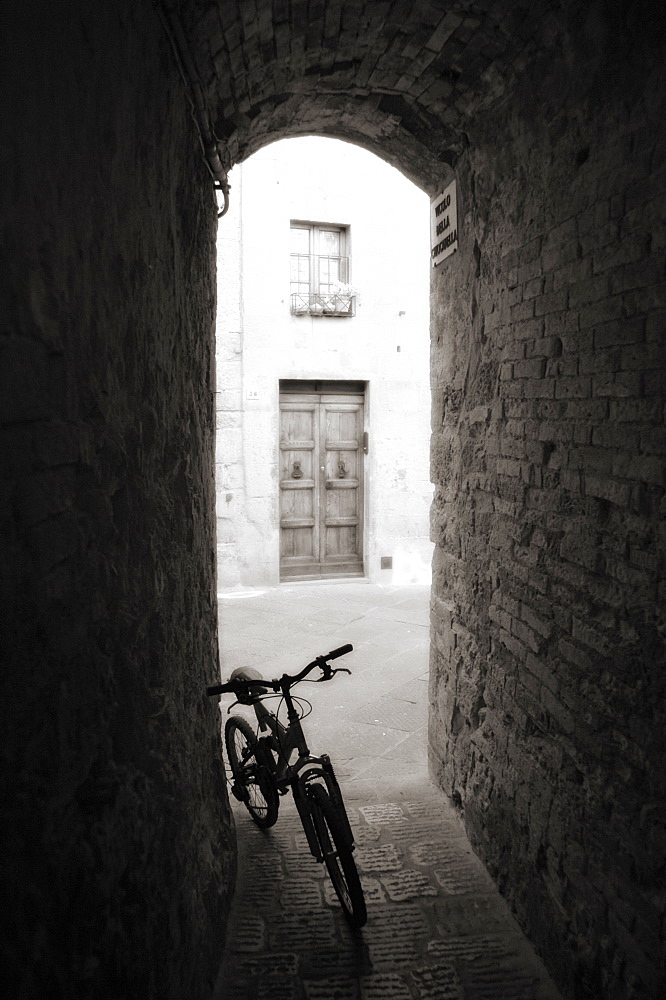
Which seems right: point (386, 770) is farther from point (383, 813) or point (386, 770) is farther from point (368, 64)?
point (368, 64)

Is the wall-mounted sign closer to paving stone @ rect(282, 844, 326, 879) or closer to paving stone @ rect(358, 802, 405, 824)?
paving stone @ rect(358, 802, 405, 824)

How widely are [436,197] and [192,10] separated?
73.6 inches

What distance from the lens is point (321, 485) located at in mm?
8781

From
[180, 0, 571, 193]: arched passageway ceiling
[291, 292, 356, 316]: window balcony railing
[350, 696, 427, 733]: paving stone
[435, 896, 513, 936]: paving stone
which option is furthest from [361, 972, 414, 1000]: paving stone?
[291, 292, 356, 316]: window balcony railing

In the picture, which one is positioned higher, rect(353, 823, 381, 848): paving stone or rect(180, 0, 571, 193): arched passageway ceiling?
rect(180, 0, 571, 193): arched passageway ceiling

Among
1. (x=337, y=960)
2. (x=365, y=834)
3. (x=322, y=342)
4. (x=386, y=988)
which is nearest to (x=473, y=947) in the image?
(x=386, y=988)

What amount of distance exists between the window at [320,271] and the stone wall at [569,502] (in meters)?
4.87

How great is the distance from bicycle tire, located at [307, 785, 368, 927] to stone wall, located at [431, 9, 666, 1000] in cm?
65

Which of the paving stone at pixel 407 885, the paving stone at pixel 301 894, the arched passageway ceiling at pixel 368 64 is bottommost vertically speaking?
the paving stone at pixel 407 885

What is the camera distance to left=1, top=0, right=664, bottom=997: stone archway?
51.4 inches

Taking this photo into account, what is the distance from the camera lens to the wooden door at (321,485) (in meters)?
8.62

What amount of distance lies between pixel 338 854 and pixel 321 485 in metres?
6.08

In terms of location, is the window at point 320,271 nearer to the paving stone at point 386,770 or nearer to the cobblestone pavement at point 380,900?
the cobblestone pavement at point 380,900

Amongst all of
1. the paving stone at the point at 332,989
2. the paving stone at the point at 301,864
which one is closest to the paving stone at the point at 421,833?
the paving stone at the point at 301,864
